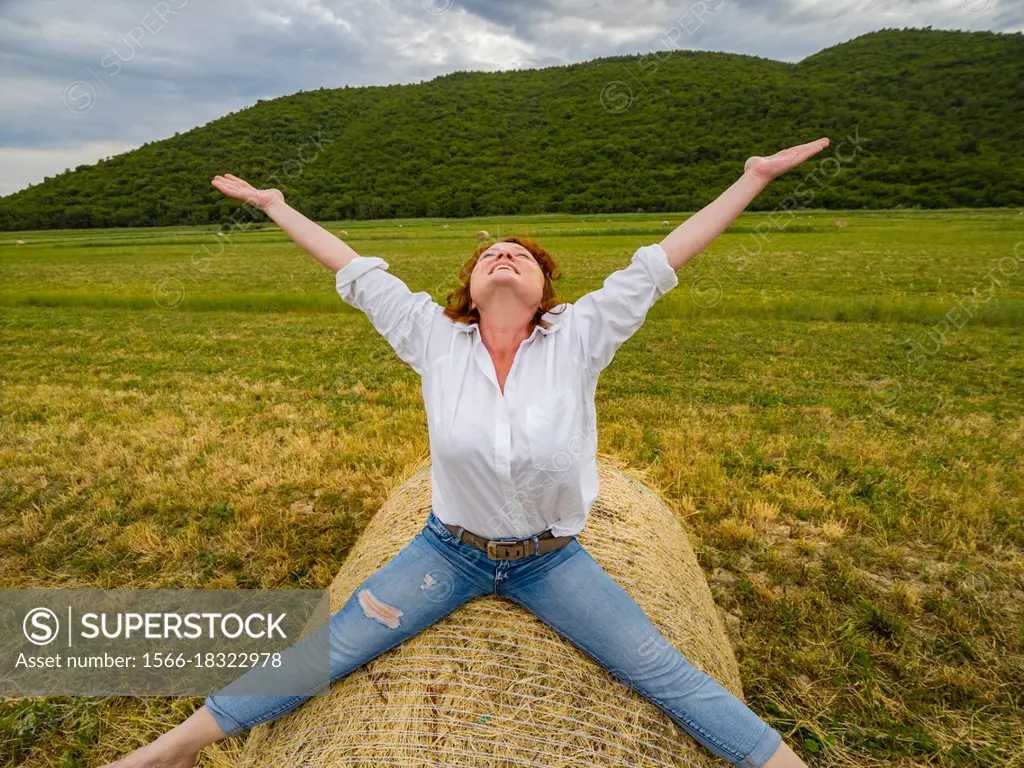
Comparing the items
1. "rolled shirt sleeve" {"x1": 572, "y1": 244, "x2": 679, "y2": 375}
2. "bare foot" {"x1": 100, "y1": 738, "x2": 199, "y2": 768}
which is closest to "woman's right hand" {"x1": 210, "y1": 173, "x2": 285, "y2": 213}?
"rolled shirt sleeve" {"x1": 572, "y1": 244, "x2": 679, "y2": 375}

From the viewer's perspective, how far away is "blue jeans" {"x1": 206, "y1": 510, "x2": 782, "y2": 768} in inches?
78.2

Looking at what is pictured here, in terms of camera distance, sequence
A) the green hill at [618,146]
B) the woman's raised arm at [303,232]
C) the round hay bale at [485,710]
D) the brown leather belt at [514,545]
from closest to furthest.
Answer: the round hay bale at [485,710]
the brown leather belt at [514,545]
the woman's raised arm at [303,232]
the green hill at [618,146]

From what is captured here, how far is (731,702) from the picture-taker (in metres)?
2.02

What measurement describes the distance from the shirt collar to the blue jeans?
2.75 feet

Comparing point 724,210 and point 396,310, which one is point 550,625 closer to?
point 396,310

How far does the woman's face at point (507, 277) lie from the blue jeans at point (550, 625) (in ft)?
3.27

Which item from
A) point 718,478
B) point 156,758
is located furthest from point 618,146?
point 156,758

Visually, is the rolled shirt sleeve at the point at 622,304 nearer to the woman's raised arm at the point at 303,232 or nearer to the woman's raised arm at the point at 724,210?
the woman's raised arm at the point at 724,210

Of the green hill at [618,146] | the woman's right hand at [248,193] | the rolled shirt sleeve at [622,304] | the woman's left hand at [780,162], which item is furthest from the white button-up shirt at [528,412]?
the green hill at [618,146]

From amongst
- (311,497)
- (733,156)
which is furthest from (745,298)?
(733,156)

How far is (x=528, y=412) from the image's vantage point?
211 centimetres

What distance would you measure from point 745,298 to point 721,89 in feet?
293

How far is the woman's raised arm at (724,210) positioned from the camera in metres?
2.29

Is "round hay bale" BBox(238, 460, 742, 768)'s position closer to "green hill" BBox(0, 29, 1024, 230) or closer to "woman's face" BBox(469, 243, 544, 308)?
"woman's face" BBox(469, 243, 544, 308)
